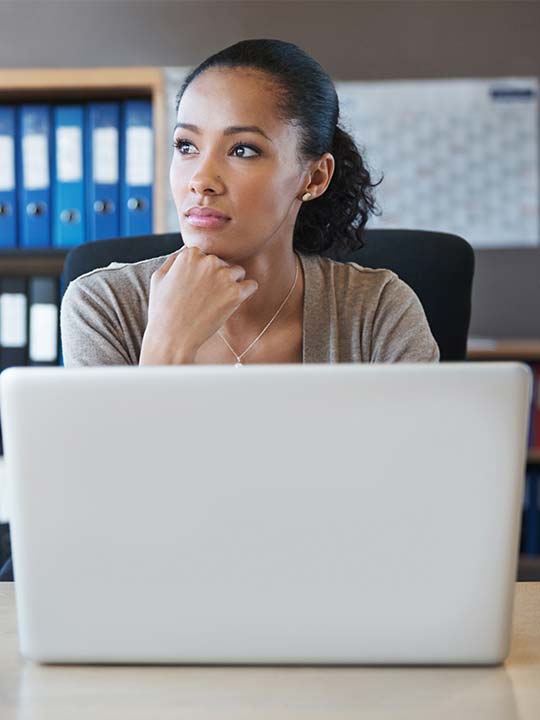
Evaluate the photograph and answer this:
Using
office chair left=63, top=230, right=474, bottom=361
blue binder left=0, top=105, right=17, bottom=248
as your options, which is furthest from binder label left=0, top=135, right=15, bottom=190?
office chair left=63, top=230, right=474, bottom=361

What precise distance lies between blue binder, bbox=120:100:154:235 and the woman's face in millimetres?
1197

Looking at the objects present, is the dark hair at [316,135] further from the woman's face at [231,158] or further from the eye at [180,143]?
the eye at [180,143]

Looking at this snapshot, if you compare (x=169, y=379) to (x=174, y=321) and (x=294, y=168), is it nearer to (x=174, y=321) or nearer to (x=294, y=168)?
(x=174, y=321)

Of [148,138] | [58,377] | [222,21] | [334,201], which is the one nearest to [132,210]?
[148,138]

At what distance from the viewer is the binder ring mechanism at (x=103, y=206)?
264 cm

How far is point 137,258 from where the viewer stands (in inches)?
60.4

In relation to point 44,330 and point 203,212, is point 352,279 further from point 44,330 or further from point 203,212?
point 44,330

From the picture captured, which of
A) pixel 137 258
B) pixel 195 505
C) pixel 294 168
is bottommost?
pixel 195 505

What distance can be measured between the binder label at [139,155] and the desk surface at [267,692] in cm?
206

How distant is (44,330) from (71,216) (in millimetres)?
318

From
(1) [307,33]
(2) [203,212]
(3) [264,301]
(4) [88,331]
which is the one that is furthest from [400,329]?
(1) [307,33]

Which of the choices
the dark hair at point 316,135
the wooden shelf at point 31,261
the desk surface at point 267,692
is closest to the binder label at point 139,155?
the wooden shelf at point 31,261

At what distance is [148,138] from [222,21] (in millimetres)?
719

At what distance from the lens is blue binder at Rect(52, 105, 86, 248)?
2.64 metres
